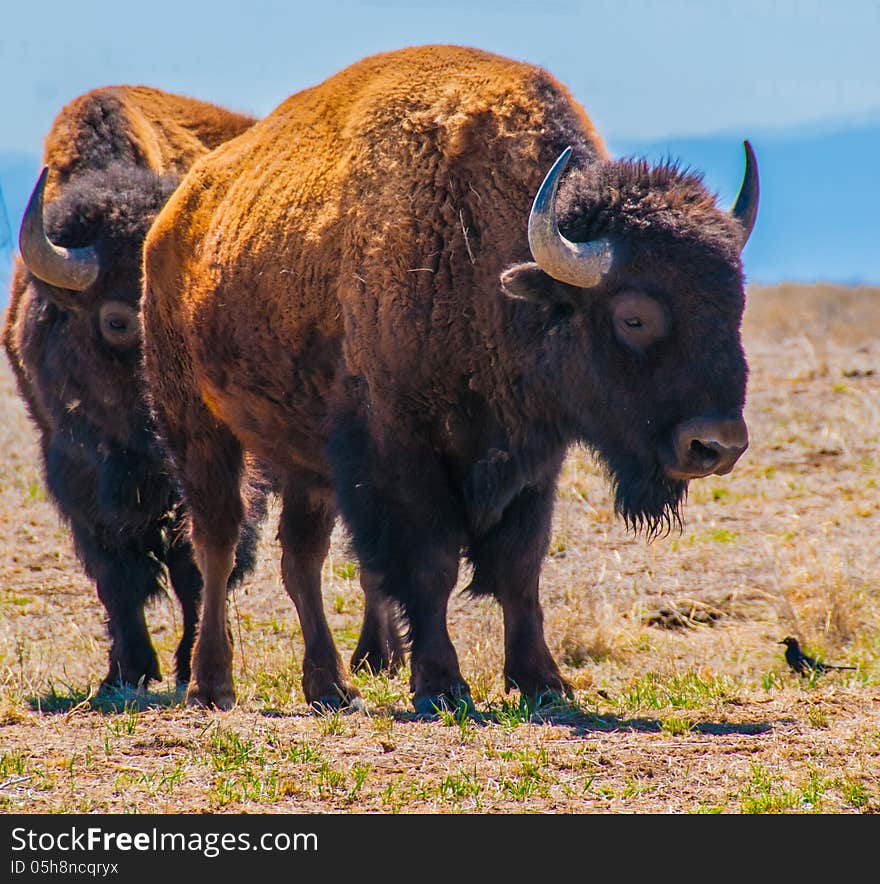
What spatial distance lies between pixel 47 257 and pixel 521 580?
3.21m

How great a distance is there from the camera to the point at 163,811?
4.54 m

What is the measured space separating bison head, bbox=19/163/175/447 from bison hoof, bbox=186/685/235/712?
1.65 m

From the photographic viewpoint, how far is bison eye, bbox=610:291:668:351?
5.72m

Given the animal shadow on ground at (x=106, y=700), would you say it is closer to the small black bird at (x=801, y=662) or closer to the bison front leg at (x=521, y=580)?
the bison front leg at (x=521, y=580)

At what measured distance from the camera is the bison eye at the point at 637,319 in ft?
18.8

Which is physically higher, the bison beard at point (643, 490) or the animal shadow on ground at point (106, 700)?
the bison beard at point (643, 490)

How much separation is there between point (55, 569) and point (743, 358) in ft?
19.3

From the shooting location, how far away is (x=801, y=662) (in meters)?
7.23

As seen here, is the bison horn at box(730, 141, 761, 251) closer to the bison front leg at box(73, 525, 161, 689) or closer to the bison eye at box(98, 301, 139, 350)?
the bison eye at box(98, 301, 139, 350)

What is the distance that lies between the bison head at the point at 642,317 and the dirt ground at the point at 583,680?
1055 mm

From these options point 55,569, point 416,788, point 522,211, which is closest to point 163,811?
point 416,788

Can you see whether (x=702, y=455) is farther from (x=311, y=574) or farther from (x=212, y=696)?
(x=212, y=696)

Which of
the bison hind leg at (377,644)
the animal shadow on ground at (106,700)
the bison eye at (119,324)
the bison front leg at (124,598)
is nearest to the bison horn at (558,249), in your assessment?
the animal shadow on ground at (106,700)

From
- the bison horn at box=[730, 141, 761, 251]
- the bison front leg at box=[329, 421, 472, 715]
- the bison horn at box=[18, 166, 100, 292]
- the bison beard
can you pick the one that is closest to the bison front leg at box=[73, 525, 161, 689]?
the bison horn at box=[18, 166, 100, 292]
